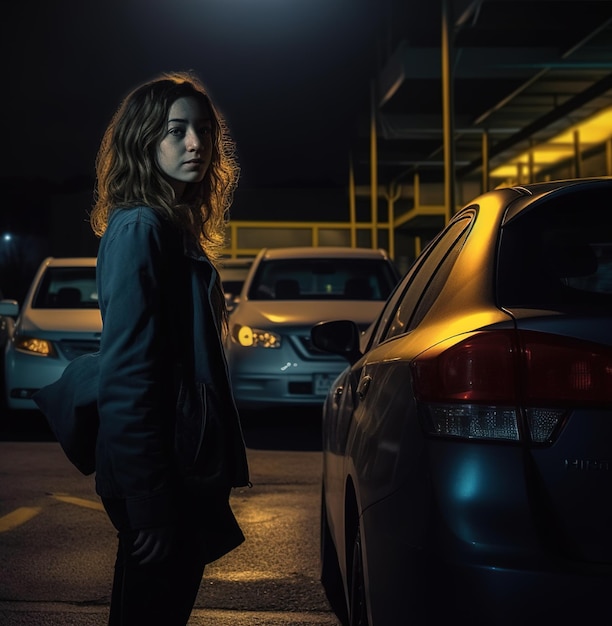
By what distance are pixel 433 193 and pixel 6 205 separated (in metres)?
51.4

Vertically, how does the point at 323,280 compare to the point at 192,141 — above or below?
above

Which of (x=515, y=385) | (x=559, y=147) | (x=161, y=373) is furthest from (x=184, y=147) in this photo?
(x=559, y=147)

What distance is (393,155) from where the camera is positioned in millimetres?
45531

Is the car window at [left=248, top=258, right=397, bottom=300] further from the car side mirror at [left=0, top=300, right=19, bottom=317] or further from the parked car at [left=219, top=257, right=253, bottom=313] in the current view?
the parked car at [left=219, top=257, right=253, bottom=313]

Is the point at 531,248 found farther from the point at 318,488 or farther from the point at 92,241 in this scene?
the point at 92,241

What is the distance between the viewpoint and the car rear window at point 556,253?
294cm

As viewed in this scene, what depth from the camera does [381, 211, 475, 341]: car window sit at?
344cm

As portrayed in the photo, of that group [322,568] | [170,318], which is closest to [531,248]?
[170,318]

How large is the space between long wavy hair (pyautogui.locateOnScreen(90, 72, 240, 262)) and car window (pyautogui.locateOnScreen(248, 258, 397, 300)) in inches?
381

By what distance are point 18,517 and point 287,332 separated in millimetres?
4746

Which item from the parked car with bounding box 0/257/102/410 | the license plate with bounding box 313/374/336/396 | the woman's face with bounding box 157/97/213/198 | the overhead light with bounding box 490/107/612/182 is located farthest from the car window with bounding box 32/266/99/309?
the overhead light with bounding box 490/107/612/182

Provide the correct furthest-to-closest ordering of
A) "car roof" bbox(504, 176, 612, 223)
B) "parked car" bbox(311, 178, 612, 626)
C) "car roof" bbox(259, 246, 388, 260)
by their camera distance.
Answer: "car roof" bbox(259, 246, 388, 260) → "car roof" bbox(504, 176, 612, 223) → "parked car" bbox(311, 178, 612, 626)

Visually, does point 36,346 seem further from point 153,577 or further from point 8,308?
point 153,577

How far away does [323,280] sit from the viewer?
13.8 m
